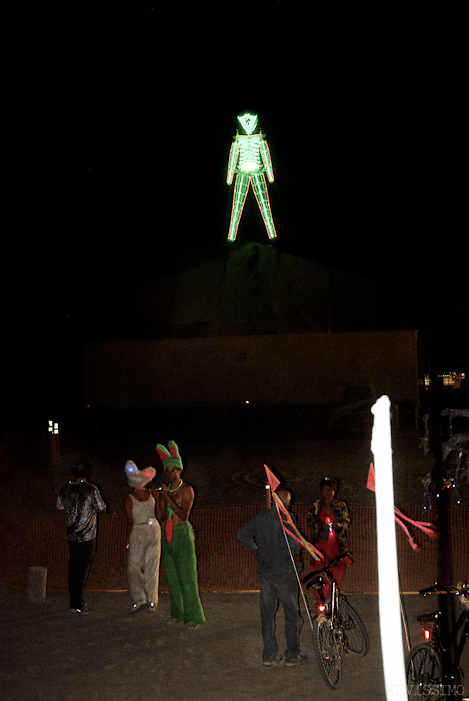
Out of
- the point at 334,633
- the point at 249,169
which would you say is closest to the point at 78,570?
the point at 334,633

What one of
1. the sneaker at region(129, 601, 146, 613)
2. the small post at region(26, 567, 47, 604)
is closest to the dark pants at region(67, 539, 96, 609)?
the small post at region(26, 567, 47, 604)

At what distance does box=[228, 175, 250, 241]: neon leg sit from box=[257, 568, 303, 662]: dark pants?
26163 mm

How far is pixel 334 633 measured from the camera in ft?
18.0

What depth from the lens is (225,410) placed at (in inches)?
1097

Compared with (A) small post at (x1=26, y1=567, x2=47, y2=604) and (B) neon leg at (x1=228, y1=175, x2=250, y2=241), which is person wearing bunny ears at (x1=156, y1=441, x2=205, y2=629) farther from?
(B) neon leg at (x1=228, y1=175, x2=250, y2=241)

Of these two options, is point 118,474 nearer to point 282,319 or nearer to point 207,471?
point 207,471

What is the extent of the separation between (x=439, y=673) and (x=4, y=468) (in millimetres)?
15355

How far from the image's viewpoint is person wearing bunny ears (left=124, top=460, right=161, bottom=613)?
7152mm

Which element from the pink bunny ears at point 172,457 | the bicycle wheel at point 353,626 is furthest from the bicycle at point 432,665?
the pink bunny ears at point 172,457

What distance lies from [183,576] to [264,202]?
25919mm

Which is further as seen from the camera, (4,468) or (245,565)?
(4,468)

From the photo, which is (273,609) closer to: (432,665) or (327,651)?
(327,651)

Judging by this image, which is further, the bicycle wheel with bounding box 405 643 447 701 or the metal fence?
the metal fence

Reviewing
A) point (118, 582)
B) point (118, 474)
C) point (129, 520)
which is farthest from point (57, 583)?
point (118, 474)
